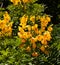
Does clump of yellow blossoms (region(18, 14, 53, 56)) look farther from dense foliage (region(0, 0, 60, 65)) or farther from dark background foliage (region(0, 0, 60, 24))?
dark background foliage (region(0, 0, 60, 24))

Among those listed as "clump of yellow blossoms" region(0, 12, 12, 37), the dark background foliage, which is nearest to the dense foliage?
"clump of yellow blossoms" region(0, 12, 12, 37)

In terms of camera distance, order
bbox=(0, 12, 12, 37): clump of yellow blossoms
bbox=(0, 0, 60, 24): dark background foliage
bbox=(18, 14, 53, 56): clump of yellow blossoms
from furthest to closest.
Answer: bbox=(0, 0, 60, 24): dark background foliage, bbox=(0, 12, 12, 37): clump of yellow blossoms, bbox=(18, 14, 53, 56): clump of yellow blossoms

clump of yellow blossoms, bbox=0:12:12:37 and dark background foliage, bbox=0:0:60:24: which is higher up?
clump of yellow blossoms, bbox=0:12:12:37

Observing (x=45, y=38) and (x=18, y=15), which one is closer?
(x=45, y=38)

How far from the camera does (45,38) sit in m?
5.66

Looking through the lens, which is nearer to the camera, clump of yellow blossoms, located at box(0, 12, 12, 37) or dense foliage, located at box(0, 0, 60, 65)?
dense foliage, located at box(0, 0, 60, 65)

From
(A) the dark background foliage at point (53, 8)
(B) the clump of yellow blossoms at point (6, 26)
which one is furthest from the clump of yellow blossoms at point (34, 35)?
(A) the dark background foliage at point (53, 8)

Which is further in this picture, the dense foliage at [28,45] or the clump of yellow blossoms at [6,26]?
the clump of yellow blossoms at [6,26]

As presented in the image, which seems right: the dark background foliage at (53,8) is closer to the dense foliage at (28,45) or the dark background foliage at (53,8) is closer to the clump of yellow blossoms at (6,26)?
the dense foliage at (28,45)

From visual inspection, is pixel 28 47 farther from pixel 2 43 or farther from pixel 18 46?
pixel 2 43

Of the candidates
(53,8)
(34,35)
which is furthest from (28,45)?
(53,8)

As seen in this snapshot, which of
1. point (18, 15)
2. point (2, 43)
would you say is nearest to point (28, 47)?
point (2, 43)

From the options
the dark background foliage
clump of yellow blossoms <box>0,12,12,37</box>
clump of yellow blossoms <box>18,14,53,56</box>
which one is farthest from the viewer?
the dark background foliage

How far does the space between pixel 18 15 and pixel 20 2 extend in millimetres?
341
